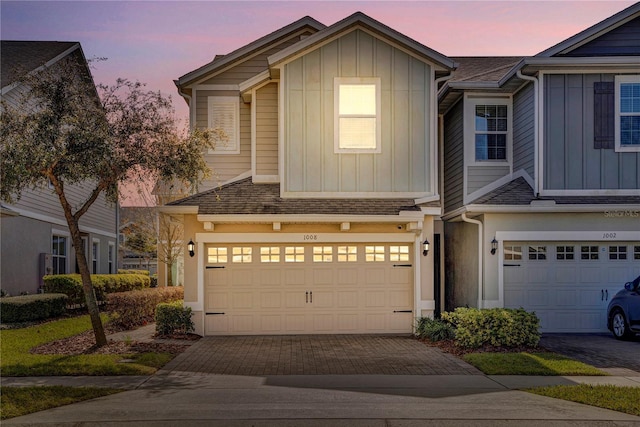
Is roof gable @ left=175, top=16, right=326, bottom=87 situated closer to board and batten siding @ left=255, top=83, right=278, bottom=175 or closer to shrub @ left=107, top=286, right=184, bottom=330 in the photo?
board and batten siding @ left=255, top=83, right=278, bottom=175

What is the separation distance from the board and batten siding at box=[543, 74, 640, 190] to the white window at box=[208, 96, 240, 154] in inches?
326

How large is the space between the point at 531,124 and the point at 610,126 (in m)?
1.92

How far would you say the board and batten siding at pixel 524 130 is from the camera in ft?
56.0

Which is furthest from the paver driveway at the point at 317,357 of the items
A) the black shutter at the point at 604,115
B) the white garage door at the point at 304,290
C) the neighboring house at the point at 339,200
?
the black shutter at the point at 604,115

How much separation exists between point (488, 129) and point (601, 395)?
34.1ft

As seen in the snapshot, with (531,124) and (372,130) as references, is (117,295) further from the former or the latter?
(531,124)

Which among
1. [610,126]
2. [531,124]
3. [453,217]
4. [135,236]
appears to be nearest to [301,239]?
[453,217]

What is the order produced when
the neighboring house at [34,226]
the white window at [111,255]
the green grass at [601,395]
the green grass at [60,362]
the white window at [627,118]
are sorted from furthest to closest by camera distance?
1. the white window at [111,255]
2. the neighboring house at [34,226]
3. the white window at [627,118]
4. the green grass at [60,362]
5. the green grass at [601,395]

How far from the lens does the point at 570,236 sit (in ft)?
54.0

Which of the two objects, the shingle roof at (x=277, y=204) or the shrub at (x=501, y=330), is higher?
the shingle roof at (x=277, y=204)

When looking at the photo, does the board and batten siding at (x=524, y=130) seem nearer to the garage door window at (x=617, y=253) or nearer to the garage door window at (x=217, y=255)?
the garage door window at (x=617, y=253)

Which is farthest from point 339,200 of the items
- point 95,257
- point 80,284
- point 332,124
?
point 95,257

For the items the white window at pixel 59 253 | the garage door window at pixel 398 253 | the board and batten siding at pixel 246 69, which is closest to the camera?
the garage door window at pixel 398 253

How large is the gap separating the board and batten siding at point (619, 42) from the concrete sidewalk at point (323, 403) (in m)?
9.64
